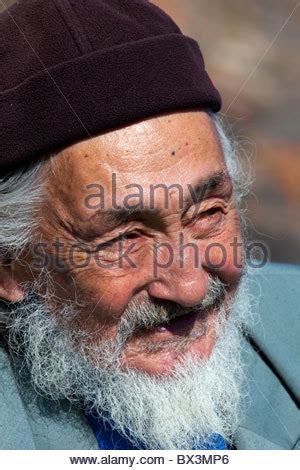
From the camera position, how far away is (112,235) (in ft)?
8.64

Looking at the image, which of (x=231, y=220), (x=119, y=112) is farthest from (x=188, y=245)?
(x=119, y=112)

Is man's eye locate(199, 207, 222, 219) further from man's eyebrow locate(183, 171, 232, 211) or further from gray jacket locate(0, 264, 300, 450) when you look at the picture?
gray jacket locate(0, 264, 300, 450)

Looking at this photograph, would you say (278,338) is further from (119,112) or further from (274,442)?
(119,112)

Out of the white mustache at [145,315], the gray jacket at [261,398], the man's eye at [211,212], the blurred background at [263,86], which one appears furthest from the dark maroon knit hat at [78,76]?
the blurred background at [263,86]

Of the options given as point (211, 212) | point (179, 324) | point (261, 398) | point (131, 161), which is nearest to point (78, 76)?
point (131, 161)

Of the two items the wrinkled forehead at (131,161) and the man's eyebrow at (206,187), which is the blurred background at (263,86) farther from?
the wrinkled forehead at (131,161)

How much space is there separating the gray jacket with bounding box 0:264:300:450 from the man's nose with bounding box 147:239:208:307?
23.3 inches

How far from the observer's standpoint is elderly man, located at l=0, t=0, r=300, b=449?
2598 millimetres

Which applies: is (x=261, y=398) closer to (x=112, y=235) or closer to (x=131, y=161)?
(x=112, y=235)

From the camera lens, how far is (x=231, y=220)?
293 cm

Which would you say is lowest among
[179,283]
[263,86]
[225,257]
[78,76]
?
[263,86]

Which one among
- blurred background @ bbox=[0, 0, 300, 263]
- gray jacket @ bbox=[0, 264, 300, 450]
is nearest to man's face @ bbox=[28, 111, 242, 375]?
gray jacket @ bbox=[0, 264, 300, 450]

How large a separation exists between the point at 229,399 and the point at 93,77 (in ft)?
4.15

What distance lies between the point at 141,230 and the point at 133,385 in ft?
1.73
